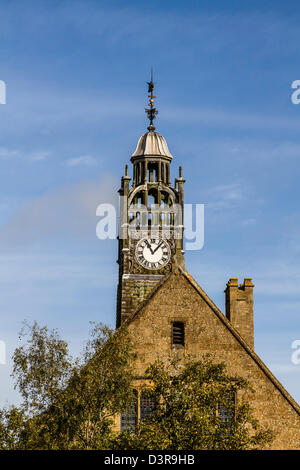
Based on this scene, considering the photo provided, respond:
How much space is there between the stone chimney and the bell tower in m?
14.7

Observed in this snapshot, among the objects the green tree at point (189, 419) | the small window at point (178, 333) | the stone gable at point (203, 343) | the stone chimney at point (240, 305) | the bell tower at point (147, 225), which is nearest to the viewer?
the green tree at point (189, 419)

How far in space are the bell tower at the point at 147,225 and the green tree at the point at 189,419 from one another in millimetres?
→ 33402

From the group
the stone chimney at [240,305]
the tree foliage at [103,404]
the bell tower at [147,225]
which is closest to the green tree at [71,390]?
the tree foliage at [103,404]

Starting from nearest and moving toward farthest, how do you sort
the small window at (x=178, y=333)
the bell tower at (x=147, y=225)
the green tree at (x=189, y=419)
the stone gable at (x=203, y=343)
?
the green tree at (x=189, y=419) → the stone gable at (x=203, y=343) → the small window at (x=178, y=333) → the bell tower at (x=147, y=225)

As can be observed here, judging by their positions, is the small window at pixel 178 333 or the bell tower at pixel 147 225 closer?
the small window at pixel 178 333

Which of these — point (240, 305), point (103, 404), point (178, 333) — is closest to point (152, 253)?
point (240, 305)

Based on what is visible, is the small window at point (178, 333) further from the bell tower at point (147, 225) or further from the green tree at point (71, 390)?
the bell tower at point (147, 225)

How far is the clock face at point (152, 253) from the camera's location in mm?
73438

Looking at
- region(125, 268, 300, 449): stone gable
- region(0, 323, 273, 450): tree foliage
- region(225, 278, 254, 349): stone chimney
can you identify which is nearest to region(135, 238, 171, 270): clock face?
region(225, 278, 254, 349): stone chimney

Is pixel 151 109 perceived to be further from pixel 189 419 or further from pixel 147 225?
pixel 189 419

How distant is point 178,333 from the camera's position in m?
48.1

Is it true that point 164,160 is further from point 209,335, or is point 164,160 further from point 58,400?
point 58,400

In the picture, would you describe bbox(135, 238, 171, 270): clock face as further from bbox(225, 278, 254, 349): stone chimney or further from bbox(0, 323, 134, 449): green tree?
bbox(0, 323, 134, 449): green tree

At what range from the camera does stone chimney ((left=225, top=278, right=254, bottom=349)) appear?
56.8m
